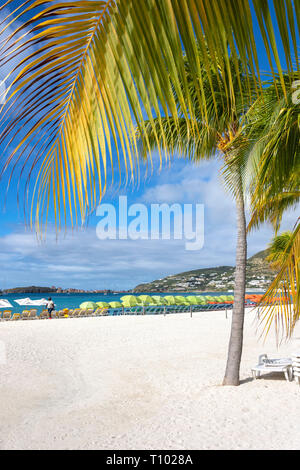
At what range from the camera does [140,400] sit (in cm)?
761

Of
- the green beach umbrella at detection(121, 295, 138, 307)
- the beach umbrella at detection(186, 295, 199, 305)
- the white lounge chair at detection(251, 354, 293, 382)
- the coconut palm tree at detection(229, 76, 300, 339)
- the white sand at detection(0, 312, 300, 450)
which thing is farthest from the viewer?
the beach umbrella at detection(186, 295, 199, 305)

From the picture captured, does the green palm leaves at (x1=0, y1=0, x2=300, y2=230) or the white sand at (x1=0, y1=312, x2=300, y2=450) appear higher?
the green palm leaves at (x1=0, y1=0, x2=300, y2=230)

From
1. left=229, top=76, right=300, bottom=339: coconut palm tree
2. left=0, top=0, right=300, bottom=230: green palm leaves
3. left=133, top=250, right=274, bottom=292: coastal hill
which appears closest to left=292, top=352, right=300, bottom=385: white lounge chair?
left=229, top=76, right=300, bottom=339: coconut palm tree

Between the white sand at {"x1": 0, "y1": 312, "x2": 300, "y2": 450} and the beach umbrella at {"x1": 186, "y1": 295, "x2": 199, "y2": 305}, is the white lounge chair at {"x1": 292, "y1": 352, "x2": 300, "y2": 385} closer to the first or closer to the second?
the white sand at {"x1": 0, "y1": 312, "x2": 300, "y2": 450}

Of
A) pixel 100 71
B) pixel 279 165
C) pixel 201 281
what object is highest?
pixel 279 165

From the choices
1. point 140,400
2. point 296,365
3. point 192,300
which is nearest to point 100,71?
point 140,400

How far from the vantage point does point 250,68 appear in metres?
0.95

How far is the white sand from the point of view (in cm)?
565

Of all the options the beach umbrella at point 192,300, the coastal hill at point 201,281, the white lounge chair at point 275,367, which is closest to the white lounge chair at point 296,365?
the white lounge chair at point 275,367

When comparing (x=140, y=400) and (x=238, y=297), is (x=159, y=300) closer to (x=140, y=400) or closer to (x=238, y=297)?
(x=238, y=297)

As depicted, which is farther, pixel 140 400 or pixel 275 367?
pixel 275 367

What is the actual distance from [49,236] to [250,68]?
2.63 feet
